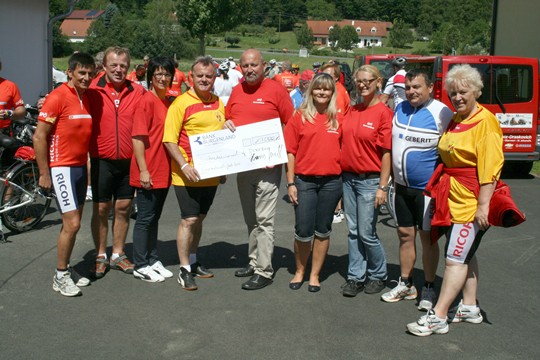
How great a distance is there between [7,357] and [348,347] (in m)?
2.30

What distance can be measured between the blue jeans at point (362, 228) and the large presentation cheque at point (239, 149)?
65 cm

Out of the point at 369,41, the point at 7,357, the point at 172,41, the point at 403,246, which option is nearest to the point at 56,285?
the point at 7,357

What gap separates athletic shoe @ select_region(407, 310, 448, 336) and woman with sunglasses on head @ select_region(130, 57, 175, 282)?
93.1 inches

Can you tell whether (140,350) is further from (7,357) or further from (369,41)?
(369,41)

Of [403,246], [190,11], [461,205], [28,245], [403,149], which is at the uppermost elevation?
[190,11]

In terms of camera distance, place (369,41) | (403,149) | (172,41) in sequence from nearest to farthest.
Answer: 1. (403,149)
2. (172,41)
3. (369,41)

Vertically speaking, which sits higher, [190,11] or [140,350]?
[190,11]

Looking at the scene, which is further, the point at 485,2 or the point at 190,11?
the point at 485,2

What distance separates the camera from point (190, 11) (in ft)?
223

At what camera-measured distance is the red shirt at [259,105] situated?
579 centimetres

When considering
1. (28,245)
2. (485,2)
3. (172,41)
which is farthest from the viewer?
(485,2)

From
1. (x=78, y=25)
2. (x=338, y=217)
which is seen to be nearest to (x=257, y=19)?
(x=78, y=25)

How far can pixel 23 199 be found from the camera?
761cm

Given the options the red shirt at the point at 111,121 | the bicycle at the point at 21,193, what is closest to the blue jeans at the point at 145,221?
the red shirt at the point at 111,121
